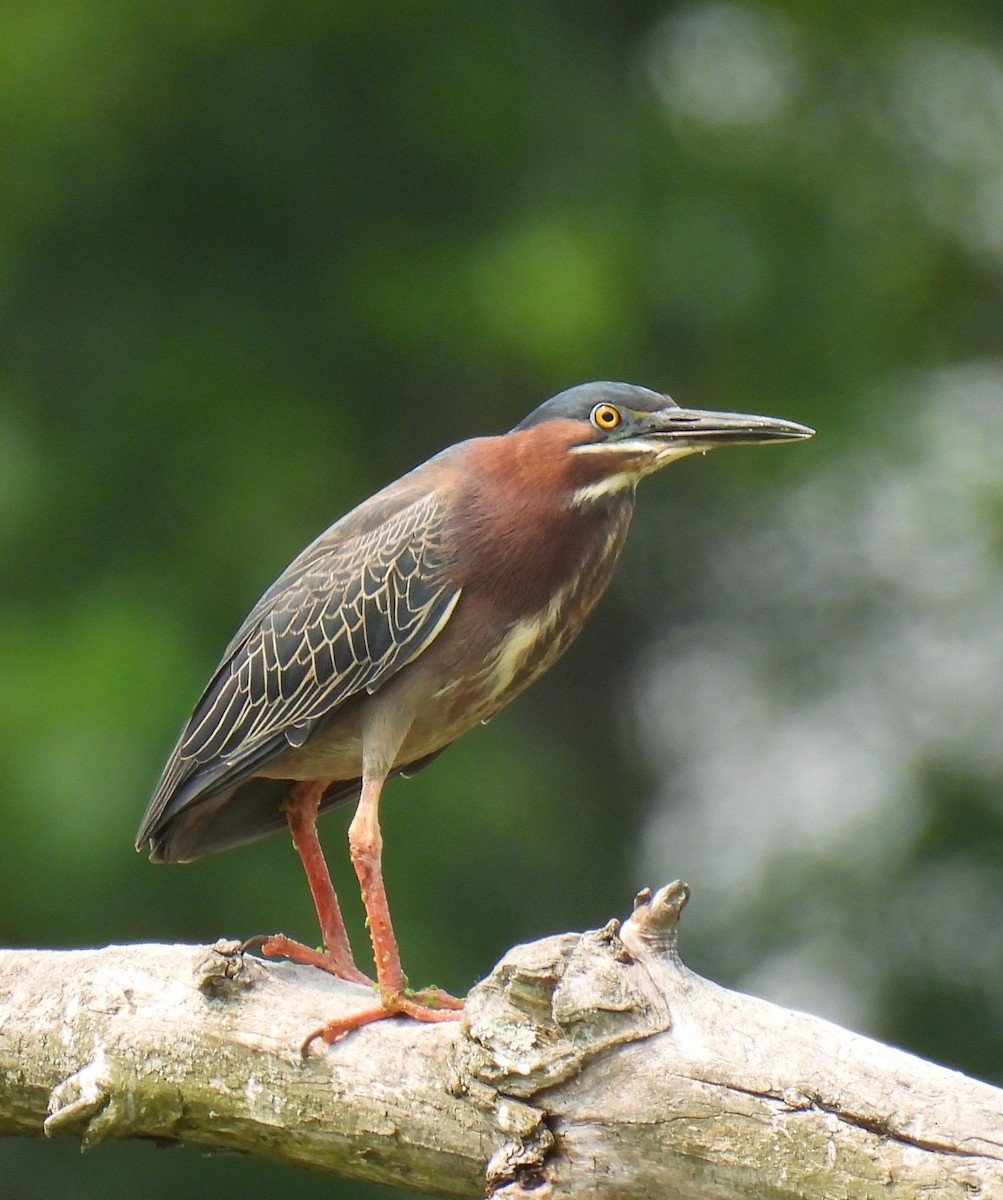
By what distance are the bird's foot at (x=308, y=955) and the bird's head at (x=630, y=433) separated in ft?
4.13

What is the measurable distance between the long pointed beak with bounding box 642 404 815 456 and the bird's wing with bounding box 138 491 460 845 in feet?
1.80

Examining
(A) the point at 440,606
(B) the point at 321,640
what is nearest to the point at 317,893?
(B) the point at 321,640

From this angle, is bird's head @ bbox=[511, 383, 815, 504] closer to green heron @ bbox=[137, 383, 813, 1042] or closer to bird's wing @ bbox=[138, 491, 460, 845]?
green heron @ bbox=[137, 383, 813, 1042]

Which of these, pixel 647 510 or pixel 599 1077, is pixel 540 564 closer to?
pixel 599 1077

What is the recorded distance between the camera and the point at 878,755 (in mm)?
9500

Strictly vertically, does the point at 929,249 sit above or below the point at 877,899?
above

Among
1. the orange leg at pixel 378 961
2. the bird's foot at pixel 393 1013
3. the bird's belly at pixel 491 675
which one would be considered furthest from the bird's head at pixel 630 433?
the bird's foot at pixel 393 1013

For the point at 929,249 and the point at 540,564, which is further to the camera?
the point at 929,249

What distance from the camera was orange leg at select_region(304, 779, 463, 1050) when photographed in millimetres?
3633

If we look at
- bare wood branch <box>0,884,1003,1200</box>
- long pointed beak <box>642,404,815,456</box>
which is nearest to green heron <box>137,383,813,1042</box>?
long pointed beak <box>642,404,815,456</box>

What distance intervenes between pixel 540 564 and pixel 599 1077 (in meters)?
1.35

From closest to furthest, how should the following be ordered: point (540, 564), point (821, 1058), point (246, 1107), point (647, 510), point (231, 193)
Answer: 1. point (821, 1058)
2. point (246, 1107)
3. point (540, 564)
4. point (231, 193)
5. point (647, 510)

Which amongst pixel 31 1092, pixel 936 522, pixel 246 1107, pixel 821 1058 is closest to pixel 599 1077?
pixel 821 1058

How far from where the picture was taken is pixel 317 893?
15.8 feet
